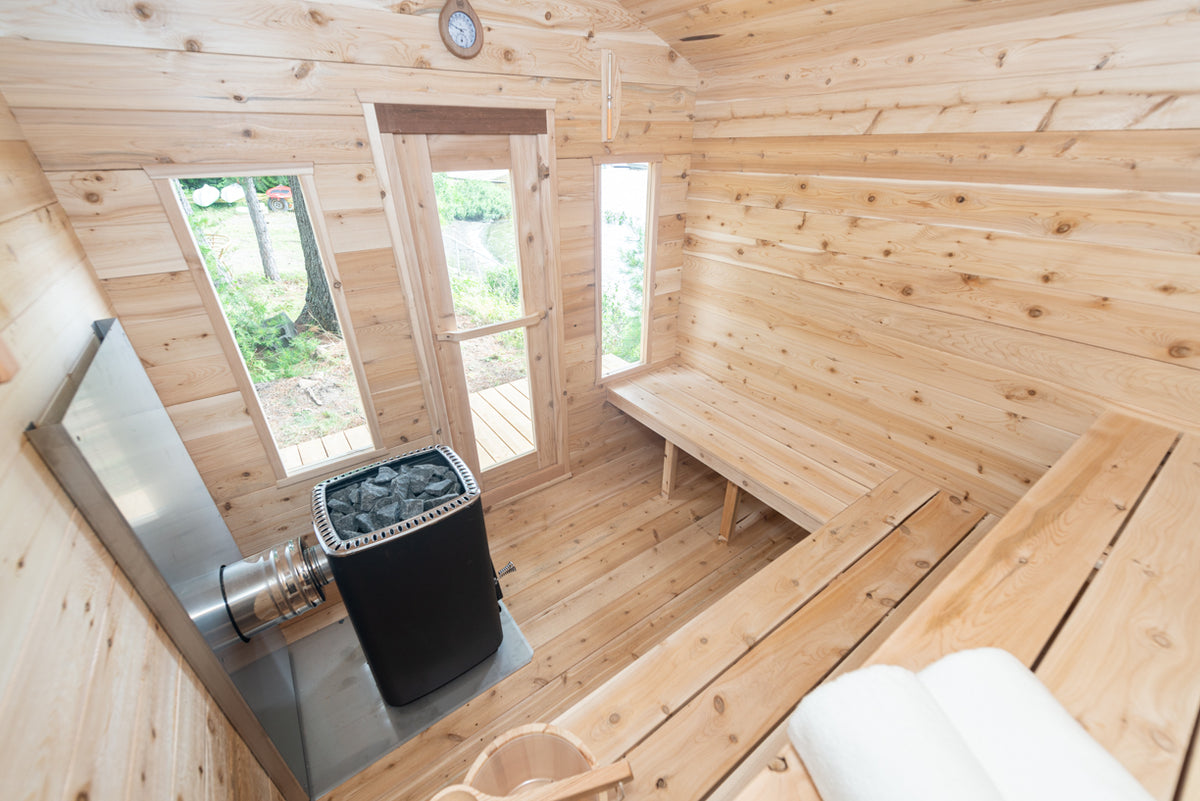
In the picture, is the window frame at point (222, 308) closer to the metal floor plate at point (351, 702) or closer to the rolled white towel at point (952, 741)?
the metal floor plate at point (351, 702)

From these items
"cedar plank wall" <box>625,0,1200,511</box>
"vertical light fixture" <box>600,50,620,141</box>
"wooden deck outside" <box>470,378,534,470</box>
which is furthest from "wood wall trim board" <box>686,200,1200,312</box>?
"wooden deck outside" <box>470,378,534,470</box>

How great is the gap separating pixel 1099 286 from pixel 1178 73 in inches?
20.9

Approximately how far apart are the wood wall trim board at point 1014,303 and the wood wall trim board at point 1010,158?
1.03 feet

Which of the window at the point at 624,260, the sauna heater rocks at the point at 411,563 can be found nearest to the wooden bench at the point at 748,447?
the window at the point at 624,260

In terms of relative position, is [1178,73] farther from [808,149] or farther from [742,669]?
[742,669]

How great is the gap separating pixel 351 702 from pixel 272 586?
2.40ft

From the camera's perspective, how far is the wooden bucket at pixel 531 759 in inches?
30.9

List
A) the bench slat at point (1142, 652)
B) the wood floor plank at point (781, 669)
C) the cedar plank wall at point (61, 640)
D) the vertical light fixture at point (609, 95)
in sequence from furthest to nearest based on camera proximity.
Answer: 1. the vertical light fixture at point (609, 95)
2. the wood floor plank at point (781, 669)
3. the bench slat at point (1142, 652)
4. the cedar plank wall at point (61, 640)

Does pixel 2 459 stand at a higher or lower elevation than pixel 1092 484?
higher

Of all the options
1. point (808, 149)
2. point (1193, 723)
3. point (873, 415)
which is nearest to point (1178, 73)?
point (808, 149)

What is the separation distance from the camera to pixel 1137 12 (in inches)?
46.3

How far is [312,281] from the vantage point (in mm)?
1773

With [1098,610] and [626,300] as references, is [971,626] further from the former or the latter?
[626,300]

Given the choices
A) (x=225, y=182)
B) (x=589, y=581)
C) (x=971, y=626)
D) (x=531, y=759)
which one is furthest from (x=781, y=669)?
(x=225, y=182)
